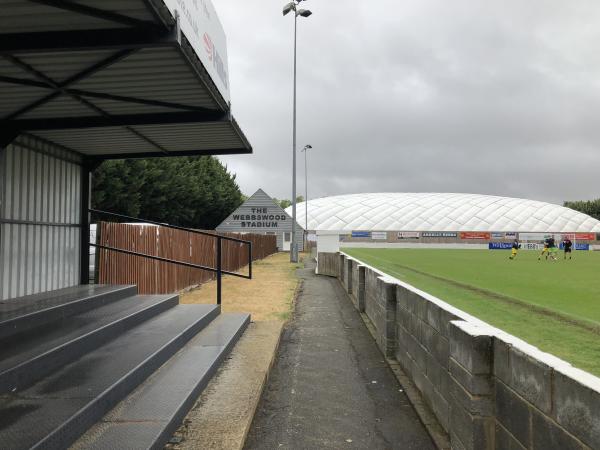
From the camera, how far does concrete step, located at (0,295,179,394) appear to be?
4.14 meters

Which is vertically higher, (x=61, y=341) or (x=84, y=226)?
(x=84, y=226)

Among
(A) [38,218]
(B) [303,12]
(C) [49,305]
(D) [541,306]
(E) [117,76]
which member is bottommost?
(D) [541,306]

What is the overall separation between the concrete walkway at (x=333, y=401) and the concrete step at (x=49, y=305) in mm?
2748

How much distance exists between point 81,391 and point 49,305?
2715 millimetres

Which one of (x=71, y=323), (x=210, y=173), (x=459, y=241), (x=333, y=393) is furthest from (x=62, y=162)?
(x=459, y=241)

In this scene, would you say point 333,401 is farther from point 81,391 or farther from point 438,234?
point 438,234

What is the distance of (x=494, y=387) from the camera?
3186 millimetres

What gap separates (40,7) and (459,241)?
89.1 metres

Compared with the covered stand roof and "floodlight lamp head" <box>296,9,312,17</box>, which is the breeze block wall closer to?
the covered stand roof

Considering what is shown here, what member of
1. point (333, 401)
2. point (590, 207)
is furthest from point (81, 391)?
point (590, 207)

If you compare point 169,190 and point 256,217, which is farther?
point 169,190

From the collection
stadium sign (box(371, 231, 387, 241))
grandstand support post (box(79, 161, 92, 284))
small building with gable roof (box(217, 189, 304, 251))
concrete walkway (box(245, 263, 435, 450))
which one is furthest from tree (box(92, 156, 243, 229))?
stadium sign (box(371, 231, 387, 241))

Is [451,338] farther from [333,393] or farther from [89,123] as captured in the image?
[89,123]

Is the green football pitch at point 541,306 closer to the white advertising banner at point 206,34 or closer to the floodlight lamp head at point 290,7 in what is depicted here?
the white advertising banner at point 206,34
